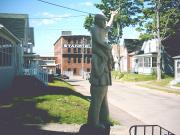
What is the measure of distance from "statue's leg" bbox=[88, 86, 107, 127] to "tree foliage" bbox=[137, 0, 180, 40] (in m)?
38.3

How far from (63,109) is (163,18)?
107ft

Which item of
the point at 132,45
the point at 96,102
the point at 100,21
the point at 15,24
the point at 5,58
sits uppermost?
the point at 132,45

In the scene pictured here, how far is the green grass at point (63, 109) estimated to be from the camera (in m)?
13.4

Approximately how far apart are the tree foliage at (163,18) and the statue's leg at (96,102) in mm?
38267

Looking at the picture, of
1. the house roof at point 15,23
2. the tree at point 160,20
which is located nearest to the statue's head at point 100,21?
the house roof at point 15,23

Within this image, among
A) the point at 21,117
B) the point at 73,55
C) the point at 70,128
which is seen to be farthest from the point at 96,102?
the point at 73,55

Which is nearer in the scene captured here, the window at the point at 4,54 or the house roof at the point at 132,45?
the window at the point at 4,54

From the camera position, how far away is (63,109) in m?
14.6

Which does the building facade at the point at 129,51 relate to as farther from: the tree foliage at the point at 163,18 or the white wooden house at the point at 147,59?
the tree foliage at the point at 163,18

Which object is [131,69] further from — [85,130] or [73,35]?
[85,130]

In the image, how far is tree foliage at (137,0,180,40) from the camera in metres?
44.5

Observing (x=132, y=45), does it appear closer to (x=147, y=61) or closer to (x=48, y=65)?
(x=147, y=61)

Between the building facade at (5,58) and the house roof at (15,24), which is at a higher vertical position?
the house roof at (15,24)

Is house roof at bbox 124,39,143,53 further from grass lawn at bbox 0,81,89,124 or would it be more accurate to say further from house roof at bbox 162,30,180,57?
grass lawn at bbox 0,81,89,124
